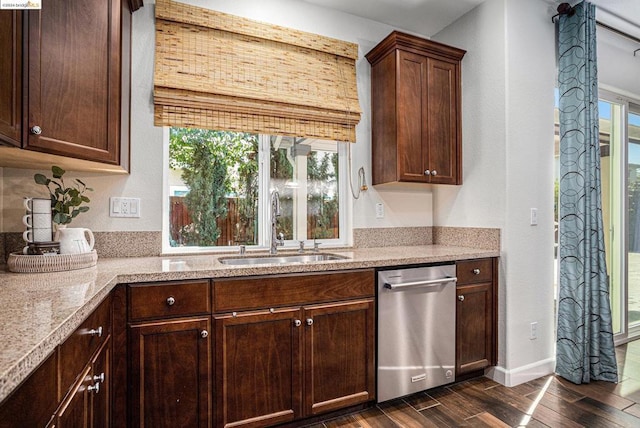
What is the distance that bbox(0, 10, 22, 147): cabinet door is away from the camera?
114 centimetres

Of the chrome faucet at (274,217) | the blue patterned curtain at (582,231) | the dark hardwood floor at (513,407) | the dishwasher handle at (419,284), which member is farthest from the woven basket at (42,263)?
the blue patterned curtain at (582,231)

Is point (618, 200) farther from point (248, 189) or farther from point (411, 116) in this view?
point (248, 189)

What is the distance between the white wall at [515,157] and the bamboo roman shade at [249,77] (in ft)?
3.05

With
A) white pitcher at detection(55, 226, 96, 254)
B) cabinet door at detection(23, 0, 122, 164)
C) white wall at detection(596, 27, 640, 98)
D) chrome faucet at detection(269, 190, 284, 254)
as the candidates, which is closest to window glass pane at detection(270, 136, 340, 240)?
chrome faucet at detection(269, 190, 284, 254)

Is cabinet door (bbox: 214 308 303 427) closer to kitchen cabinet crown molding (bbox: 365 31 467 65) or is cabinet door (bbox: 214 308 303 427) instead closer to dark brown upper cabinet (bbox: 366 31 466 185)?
dark brown upper cabinet (bbox: 366 31 466 185)

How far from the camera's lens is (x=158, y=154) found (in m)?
2.19

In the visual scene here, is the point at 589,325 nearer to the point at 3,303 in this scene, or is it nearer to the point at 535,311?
the point at 535,311

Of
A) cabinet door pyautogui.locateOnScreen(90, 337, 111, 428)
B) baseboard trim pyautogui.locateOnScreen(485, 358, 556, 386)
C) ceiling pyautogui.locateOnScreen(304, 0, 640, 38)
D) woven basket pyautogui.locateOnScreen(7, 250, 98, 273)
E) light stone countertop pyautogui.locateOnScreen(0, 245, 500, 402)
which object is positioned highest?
ceiling pyautogui.locateOnScreen(304, 0, 640, 38)

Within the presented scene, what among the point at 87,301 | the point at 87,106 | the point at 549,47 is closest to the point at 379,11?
the point at 549,47

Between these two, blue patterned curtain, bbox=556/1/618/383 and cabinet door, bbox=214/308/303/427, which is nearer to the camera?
cabinet door, bbox=214/308/303/427

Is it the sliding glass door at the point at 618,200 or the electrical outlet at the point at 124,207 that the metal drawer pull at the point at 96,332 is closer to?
the electrical outlet at the point at 124,207

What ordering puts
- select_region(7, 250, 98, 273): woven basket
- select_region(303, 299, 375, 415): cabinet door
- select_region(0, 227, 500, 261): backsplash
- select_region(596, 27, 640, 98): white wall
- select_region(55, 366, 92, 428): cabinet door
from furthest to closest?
select_region(596, 27, 640, 98): white wall → select_region(0, 227, 500, 261): backsplash → select_region(303, 299, 375, 415): cabinet door → select_region(7, 250, 98, 273): woven basket → select_region(55, 366, 92, 428): cabinet door

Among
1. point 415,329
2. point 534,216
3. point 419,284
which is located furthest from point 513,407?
point 534,216

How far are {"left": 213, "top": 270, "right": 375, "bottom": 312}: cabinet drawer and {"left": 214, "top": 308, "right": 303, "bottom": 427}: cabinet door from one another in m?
0.06
